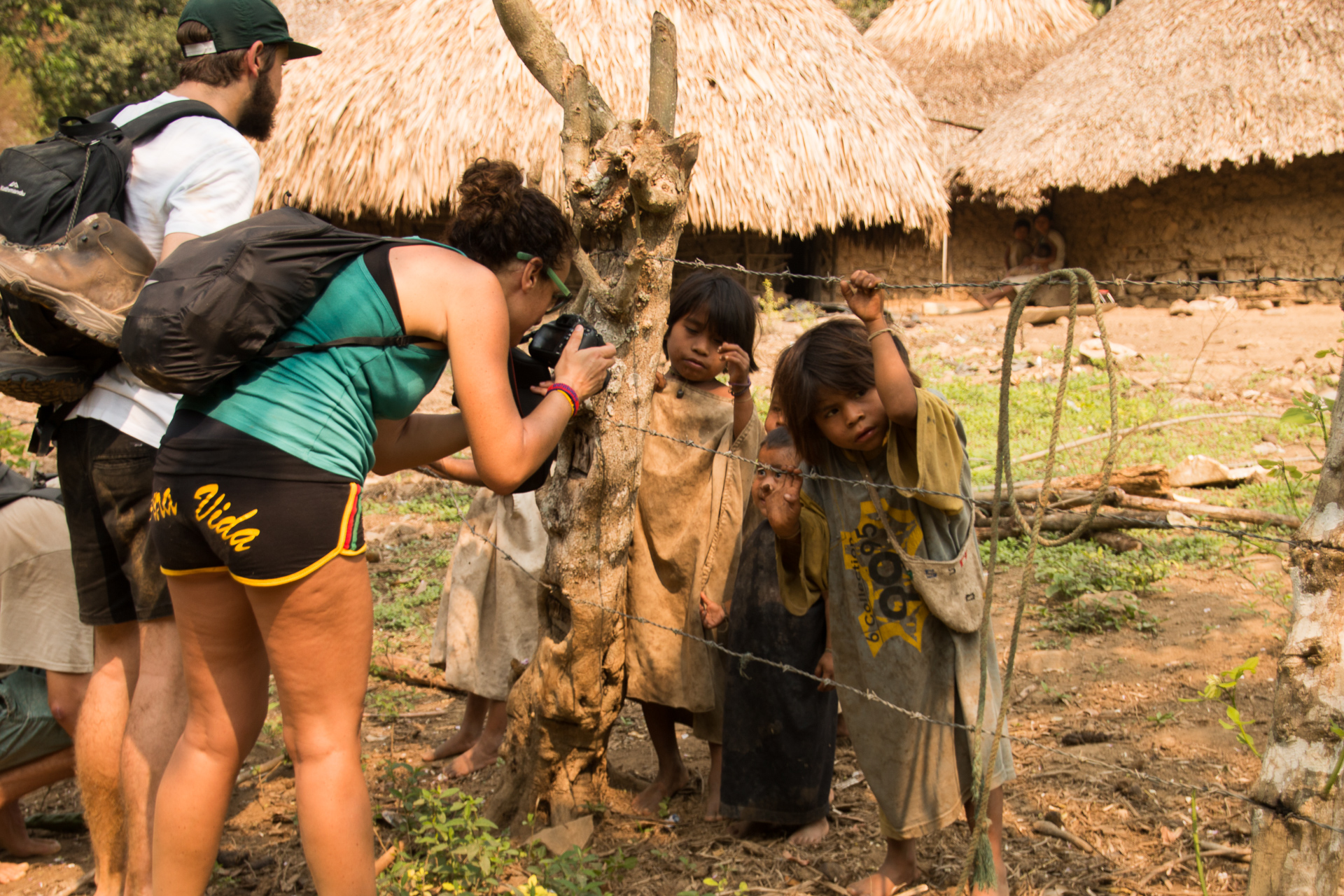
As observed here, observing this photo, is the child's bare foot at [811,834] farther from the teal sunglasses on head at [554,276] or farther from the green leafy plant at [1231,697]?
the teal sunglasses on head at [554,276]

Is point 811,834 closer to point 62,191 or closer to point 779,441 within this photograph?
point 779,441

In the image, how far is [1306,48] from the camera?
10766 millimetres

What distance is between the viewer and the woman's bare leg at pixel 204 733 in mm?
1630

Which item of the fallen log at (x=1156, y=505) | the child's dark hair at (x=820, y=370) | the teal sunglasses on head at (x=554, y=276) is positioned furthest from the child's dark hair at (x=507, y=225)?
Answer: the fallen log at (x=1156, y=505)

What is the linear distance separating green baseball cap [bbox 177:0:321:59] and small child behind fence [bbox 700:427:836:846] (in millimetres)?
1509

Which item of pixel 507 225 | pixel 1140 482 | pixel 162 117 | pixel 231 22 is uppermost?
pixel 231 22

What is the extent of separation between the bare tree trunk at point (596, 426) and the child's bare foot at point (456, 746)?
0.55 meters

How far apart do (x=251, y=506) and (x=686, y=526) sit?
1.41 meters

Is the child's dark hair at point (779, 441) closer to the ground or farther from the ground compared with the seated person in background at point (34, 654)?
farther from the ground

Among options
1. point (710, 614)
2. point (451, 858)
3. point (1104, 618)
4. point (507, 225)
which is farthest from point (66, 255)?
point (1104, 618)

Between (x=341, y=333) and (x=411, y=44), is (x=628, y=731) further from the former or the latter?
(x=411, y=44)

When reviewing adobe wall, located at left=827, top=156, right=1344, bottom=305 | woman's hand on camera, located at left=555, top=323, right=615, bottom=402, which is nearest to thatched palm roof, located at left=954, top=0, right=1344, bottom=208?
adobe wall, located at left=827, top=156, right=1344, bottom=305

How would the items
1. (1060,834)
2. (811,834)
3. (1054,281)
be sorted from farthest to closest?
(811,834) → (1060,834) → (1054,281)

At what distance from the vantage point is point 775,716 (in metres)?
2.49
